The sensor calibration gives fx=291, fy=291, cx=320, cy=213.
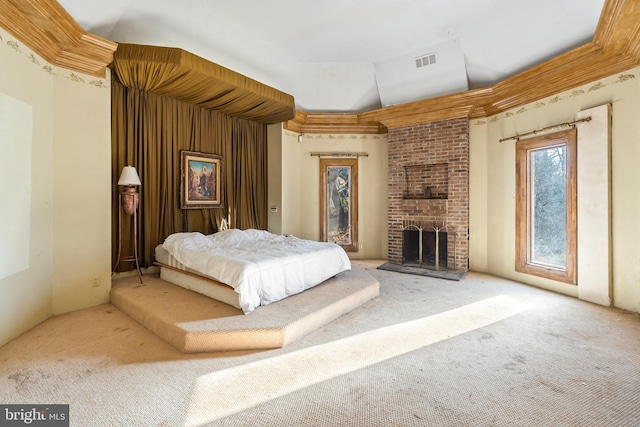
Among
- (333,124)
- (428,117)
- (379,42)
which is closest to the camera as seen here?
(379,42)

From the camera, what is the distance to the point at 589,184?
341 centimetres

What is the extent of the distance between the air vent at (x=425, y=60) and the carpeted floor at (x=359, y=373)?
3.81 meters

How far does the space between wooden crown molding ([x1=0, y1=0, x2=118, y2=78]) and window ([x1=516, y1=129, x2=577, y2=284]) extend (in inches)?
210

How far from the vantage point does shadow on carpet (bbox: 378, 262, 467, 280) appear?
4501 mm

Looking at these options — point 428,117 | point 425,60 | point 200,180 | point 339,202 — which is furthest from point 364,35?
point 200,180

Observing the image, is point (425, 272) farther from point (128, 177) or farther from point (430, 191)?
point (128, 177)

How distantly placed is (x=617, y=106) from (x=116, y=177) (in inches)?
232

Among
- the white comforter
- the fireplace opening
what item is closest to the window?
the fireplace opening

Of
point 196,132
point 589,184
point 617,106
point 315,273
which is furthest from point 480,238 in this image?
point 196,132

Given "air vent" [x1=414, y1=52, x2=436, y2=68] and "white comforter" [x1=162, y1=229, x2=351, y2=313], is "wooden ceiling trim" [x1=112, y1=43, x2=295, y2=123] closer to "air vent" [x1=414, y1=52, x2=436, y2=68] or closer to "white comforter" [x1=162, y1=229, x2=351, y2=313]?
"white comforter" [x1=162, y1=229, x2=351, y2=313]

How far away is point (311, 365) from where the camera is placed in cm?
212

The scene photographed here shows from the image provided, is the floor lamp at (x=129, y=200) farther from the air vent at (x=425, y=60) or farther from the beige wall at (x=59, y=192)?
the air vent at (x=425, y=60)

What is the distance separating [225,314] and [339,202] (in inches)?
146

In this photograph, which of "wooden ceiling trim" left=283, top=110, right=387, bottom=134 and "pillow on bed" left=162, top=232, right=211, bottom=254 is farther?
"wooden ceiling trim" left=283, top=110, right=387, bottom=134
